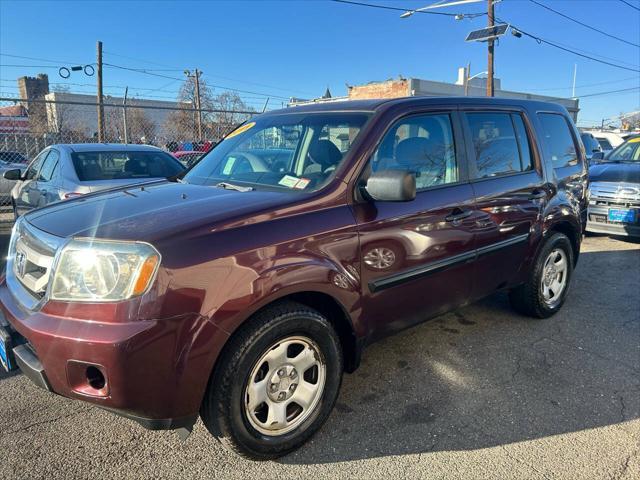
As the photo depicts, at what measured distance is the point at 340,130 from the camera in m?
3.00

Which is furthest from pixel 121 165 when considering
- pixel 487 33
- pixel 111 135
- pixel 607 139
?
pixel 607 139

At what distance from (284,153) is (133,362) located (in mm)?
1744

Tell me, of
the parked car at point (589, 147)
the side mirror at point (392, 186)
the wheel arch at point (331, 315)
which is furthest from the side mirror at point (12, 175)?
the parked car at point (589, 147)

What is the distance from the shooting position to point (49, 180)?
618 cm

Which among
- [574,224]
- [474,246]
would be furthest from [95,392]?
[574,224]

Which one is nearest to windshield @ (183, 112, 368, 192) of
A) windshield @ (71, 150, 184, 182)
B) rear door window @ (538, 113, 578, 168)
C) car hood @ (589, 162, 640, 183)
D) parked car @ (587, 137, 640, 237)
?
rear door window @ (538, 113, 578, 168)

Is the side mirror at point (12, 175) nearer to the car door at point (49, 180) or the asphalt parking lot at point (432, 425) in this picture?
the car door at point (49, 180)

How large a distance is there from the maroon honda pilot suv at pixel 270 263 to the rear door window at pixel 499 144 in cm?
2

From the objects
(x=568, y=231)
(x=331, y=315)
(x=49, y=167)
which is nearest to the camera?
(x=331, y=315)

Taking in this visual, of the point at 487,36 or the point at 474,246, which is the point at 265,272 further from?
the point at 487,36

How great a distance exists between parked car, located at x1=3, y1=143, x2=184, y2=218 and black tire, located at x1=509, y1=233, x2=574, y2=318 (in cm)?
436

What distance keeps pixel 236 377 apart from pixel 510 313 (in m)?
3.22

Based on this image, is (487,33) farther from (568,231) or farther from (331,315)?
(331,315)

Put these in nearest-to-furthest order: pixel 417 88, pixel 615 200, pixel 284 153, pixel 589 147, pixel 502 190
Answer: pixel 284 153 < pixel 502 190 < pixel 615 200 < pixel 589 147 < pixel 417 88
